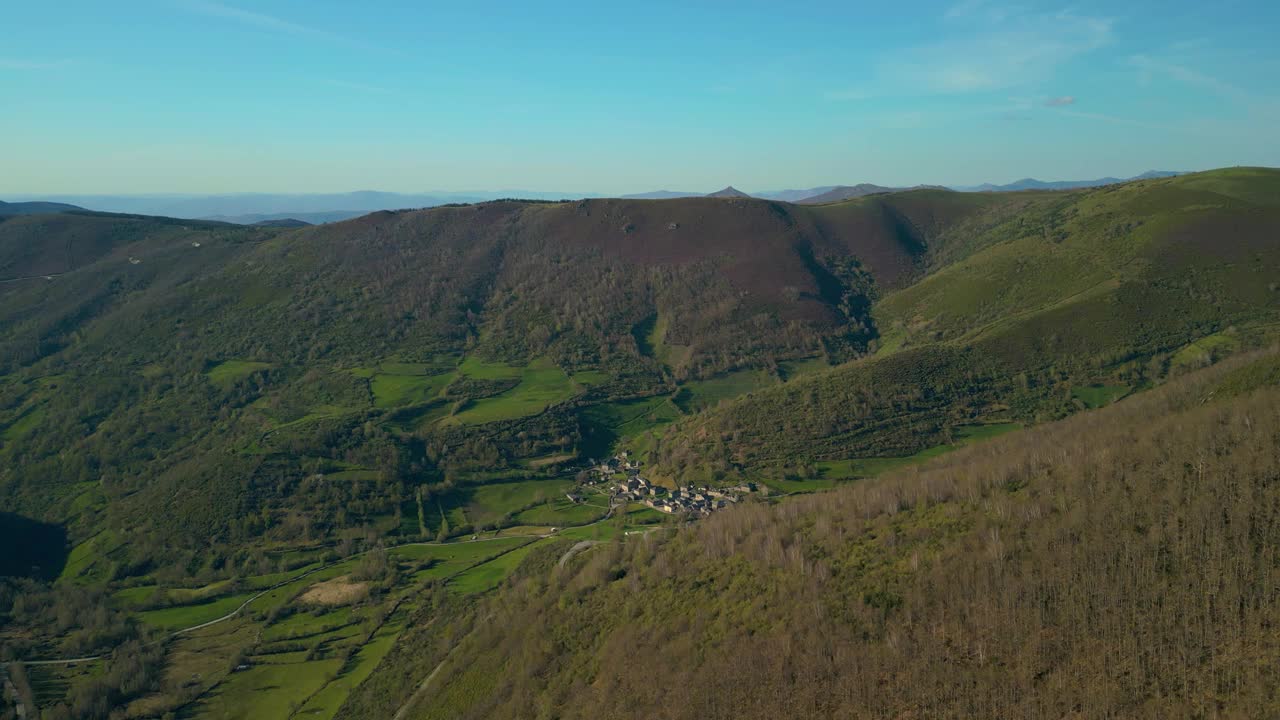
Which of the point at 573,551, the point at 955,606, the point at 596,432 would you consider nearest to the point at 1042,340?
the point at 596,432

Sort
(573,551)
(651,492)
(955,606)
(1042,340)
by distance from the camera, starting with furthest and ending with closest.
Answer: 1. (1042,340)
2. (651,492)
3. (573,551)
4. (955,606)

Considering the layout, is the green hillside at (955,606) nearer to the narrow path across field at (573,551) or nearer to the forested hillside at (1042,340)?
the narrow path across field at (573,551)

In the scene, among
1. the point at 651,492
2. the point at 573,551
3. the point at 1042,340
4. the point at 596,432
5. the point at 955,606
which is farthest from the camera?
the point at 596,432

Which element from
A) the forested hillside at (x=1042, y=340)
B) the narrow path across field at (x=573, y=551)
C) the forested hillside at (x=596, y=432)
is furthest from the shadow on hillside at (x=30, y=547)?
the forested hillside at (x=1042, y=340)

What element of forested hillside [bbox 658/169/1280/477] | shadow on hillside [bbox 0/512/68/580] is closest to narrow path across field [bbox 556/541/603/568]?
forested hillside [bbox 658/169/1280/477]

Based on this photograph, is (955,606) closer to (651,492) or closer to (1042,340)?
(651,492)

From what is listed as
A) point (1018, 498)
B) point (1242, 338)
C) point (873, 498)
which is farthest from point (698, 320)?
point (1018, 498)

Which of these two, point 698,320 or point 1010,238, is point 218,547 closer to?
point 698,320

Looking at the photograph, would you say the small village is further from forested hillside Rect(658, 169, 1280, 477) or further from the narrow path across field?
the narrow path across field
